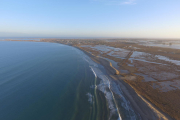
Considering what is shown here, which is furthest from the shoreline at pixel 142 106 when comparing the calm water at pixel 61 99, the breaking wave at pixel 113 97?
the calm water at pixel 61 99

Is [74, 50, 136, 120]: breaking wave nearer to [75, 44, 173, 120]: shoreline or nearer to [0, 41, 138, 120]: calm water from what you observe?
[0, 41, 138, 120]: calm water

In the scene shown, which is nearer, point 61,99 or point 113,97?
point 61,99

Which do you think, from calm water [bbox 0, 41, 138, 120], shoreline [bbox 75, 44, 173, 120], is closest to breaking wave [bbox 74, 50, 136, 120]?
calm water [bbox 0, 41, 138, 120]

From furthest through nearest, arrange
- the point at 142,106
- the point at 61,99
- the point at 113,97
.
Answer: the point at 113,97
the point at 61,99
the point at 142,106

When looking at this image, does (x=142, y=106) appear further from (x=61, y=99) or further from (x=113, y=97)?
(x=61, y=99)

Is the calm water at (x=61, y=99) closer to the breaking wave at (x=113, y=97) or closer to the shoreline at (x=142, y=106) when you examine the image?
the breaking wave at (x=113, y=97)

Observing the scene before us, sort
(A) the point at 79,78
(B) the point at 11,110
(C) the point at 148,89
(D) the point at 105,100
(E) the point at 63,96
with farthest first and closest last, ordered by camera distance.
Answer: (A) the point at 79,78 → (C) the point at 148,89 → (E) the point at 63,96 → (D) the point at 105,100 → (B) the point at 11,110

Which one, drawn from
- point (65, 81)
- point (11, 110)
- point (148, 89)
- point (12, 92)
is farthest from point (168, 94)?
point (12, 92)

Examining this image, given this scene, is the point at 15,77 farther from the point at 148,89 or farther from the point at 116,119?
the point at 148,89

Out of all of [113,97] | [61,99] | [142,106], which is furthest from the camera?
[113,97]

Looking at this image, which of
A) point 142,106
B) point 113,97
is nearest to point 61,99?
point 113,97

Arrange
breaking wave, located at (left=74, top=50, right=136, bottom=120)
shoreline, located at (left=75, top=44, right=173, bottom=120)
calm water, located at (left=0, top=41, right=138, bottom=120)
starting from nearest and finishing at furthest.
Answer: shoreline, located at (left=75, top=44, right=173, bottom=120) < calm water, located at (left=0, top=41, right=138, bottom=120) < breaking wave, located at (left=74, top=50, right=136, bottom=120)
